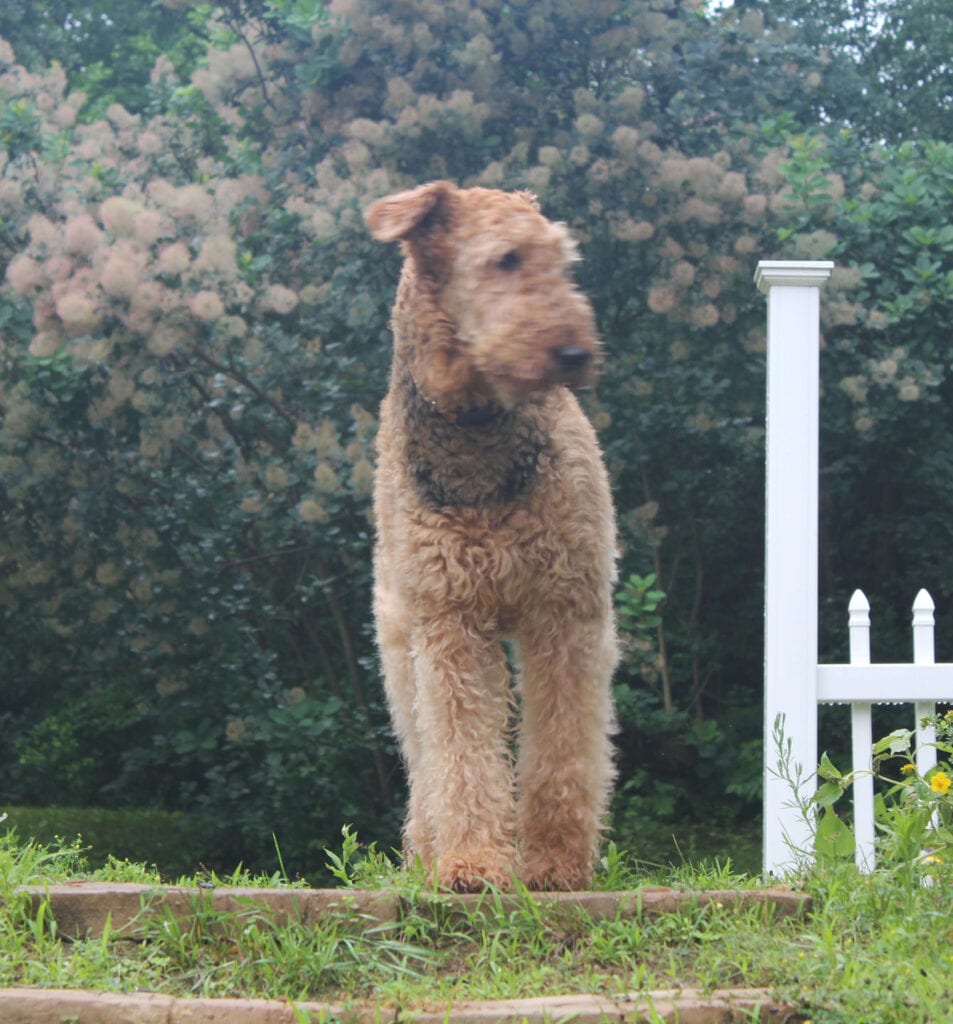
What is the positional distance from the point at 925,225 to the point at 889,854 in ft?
16.3

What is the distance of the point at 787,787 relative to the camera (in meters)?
4.16

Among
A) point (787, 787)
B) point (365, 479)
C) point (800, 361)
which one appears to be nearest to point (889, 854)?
point (787, 787)

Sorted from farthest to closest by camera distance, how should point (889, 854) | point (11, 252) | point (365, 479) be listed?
point (11, 252), point (365, 479), point (889, 854)

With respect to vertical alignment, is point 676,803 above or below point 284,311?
below

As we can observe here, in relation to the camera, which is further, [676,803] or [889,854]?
[676,803]

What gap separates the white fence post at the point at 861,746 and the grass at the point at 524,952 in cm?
92

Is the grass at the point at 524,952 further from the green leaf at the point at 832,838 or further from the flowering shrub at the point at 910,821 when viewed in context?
the green leaf at the point at 832,838

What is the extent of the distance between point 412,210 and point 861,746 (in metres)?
2.10

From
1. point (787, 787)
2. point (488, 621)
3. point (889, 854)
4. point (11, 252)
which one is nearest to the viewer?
point (889, 854)

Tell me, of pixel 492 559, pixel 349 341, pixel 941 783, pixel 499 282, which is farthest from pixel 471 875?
pixel 349 341

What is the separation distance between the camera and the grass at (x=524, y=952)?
263 centimetres

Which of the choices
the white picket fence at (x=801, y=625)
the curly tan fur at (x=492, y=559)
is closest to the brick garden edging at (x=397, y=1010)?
the curly tan fur at (x=492, y=559)

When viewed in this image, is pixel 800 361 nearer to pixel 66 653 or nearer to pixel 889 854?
pixel 889 854

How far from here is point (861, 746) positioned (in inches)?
162
